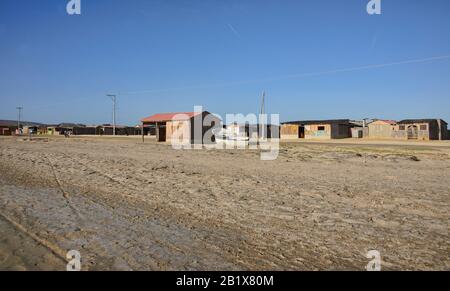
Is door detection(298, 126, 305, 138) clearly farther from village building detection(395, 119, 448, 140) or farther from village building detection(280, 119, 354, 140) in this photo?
village building detection(395, 119, 448, 140)

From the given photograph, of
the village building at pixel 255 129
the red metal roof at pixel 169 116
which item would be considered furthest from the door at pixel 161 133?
the village building at pixel 255 129

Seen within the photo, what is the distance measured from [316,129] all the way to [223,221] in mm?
49070

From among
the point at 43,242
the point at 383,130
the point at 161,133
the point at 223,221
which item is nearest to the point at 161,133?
the point at 161,133

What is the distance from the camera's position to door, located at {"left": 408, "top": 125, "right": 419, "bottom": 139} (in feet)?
152

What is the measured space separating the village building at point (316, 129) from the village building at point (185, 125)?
1868 cm

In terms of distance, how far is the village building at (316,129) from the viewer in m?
51.2

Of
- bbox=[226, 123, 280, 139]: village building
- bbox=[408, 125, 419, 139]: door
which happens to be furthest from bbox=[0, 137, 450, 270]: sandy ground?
bbox=[408, 125, 419, 139]: door

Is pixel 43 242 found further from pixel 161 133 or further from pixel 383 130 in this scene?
pixel 383 130

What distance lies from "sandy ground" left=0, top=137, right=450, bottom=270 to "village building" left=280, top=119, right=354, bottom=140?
137 feet

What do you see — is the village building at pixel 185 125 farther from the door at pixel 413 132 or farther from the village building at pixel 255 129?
the door at pixel 413 132

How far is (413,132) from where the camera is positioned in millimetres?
46656
